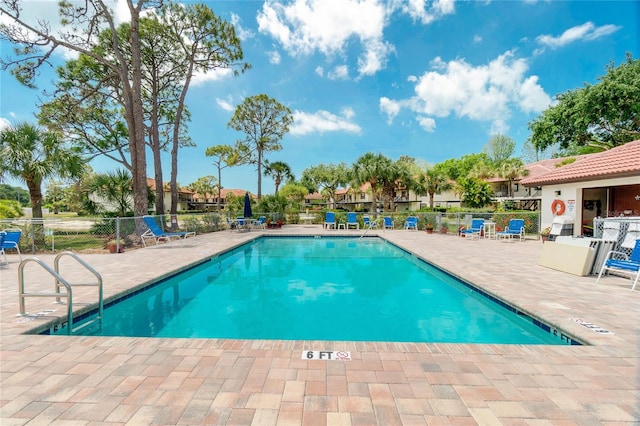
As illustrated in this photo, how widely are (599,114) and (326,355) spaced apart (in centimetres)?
2548

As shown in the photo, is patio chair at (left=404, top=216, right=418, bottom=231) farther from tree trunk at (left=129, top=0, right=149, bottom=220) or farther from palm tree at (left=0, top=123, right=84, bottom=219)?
palm tree at (left=0, top=123, right=84, bottom=219)

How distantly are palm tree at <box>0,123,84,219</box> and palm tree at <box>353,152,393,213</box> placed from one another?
1880 cm

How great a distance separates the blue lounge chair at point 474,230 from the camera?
44.2 ft

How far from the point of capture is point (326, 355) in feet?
9.48

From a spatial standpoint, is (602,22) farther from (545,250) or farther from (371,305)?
(371,305)

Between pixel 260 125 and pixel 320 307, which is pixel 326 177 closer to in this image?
pixel 260 125

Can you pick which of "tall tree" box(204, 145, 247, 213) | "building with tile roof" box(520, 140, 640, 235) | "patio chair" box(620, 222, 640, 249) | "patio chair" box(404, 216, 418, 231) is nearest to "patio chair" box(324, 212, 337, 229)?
"patio chair" box(404, 216, 418, 231)

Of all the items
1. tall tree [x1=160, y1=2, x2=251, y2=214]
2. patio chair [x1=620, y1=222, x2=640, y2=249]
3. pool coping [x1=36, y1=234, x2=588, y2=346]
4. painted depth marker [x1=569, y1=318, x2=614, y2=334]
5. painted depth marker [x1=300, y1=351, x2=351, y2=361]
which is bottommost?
pool coping [x1=36, y1=234, x2=588, y2=346]

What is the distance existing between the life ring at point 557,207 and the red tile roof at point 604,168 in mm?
845

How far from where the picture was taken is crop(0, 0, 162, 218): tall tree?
1099cm

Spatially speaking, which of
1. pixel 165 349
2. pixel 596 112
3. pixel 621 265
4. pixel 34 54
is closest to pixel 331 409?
pixel 165 349

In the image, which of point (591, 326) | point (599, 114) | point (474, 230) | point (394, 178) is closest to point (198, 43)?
point (474, 230)

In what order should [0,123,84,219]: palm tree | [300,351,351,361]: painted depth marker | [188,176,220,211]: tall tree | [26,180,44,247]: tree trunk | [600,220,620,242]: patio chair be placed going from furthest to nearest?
[188,176,220,211]: tall tree → [0,123,84,219]: palm tree → [26,180,44,247]: tree trunk → [600,220,620,242]: patio chair → [300,351,351,361]: painted depth marker

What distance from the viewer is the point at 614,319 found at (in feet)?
12.3
